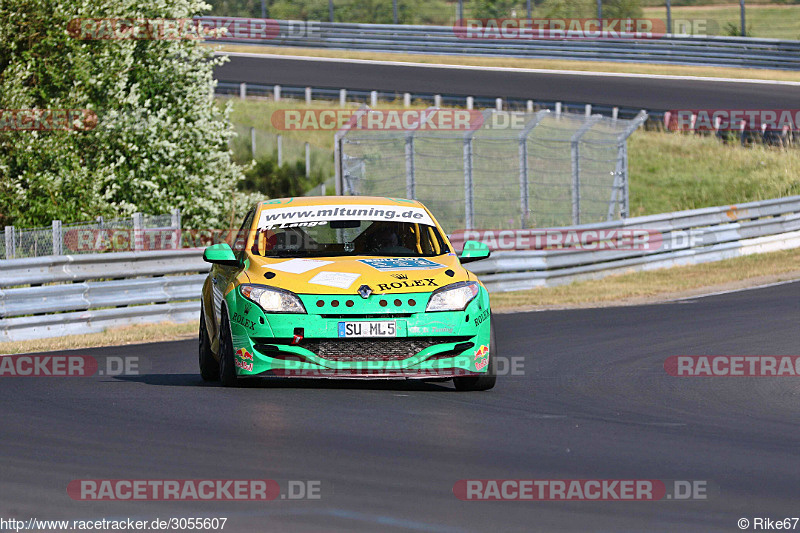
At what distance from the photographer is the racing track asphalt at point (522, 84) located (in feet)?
124

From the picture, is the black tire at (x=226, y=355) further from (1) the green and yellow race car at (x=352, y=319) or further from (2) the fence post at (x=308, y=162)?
(2) the fence post at (x=308, y=162)

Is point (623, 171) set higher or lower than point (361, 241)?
lower

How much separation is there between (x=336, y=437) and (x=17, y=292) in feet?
27.3

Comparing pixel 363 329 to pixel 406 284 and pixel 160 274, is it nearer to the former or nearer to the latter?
pixel 406 284

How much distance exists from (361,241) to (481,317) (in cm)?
136

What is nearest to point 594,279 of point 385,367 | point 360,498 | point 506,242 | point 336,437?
point 506,242

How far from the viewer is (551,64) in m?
45.3

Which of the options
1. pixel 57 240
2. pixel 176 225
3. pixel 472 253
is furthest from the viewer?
pixel 176 225

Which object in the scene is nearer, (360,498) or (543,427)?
(360,498)

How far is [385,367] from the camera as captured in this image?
30.7ft

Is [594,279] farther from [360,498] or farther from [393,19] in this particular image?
[393,19]

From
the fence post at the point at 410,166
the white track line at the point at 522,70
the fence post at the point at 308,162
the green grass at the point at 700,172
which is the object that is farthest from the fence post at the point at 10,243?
the white track line at the point at 522,70
